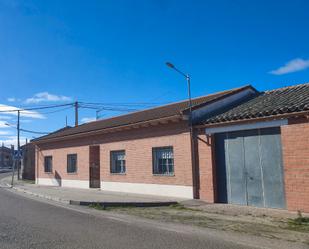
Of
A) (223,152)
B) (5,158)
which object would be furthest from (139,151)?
(5,158)

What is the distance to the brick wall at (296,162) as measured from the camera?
38.2 ft

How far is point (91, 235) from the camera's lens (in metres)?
8.62

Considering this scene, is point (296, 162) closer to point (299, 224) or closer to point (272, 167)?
point (272, 167)

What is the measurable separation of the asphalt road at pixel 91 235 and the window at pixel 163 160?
593cm

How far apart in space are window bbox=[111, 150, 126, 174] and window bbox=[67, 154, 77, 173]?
5128 millimetres

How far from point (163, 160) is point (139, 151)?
5.53 ft

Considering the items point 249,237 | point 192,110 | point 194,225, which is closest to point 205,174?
point 192,110

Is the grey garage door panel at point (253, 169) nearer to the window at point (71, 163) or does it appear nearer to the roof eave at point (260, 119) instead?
the roof eave at point (260, 119)

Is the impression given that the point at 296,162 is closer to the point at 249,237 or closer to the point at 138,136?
the point at 249,237

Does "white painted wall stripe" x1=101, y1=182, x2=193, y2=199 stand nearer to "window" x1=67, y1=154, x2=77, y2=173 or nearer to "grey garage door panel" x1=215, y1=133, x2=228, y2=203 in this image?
"grey garage door panel" x1=215, y1=133, x2=228, y2=203

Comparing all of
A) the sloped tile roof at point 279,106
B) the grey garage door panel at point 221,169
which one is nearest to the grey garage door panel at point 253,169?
the sloped tile roof at point 279,106

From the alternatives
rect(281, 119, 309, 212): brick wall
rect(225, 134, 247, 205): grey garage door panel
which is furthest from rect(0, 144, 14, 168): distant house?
rect(281, 119, 309, 212): brick wall

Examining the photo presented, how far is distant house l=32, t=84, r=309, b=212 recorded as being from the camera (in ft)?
39.5

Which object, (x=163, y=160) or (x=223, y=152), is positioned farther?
(x=163, y=160)
